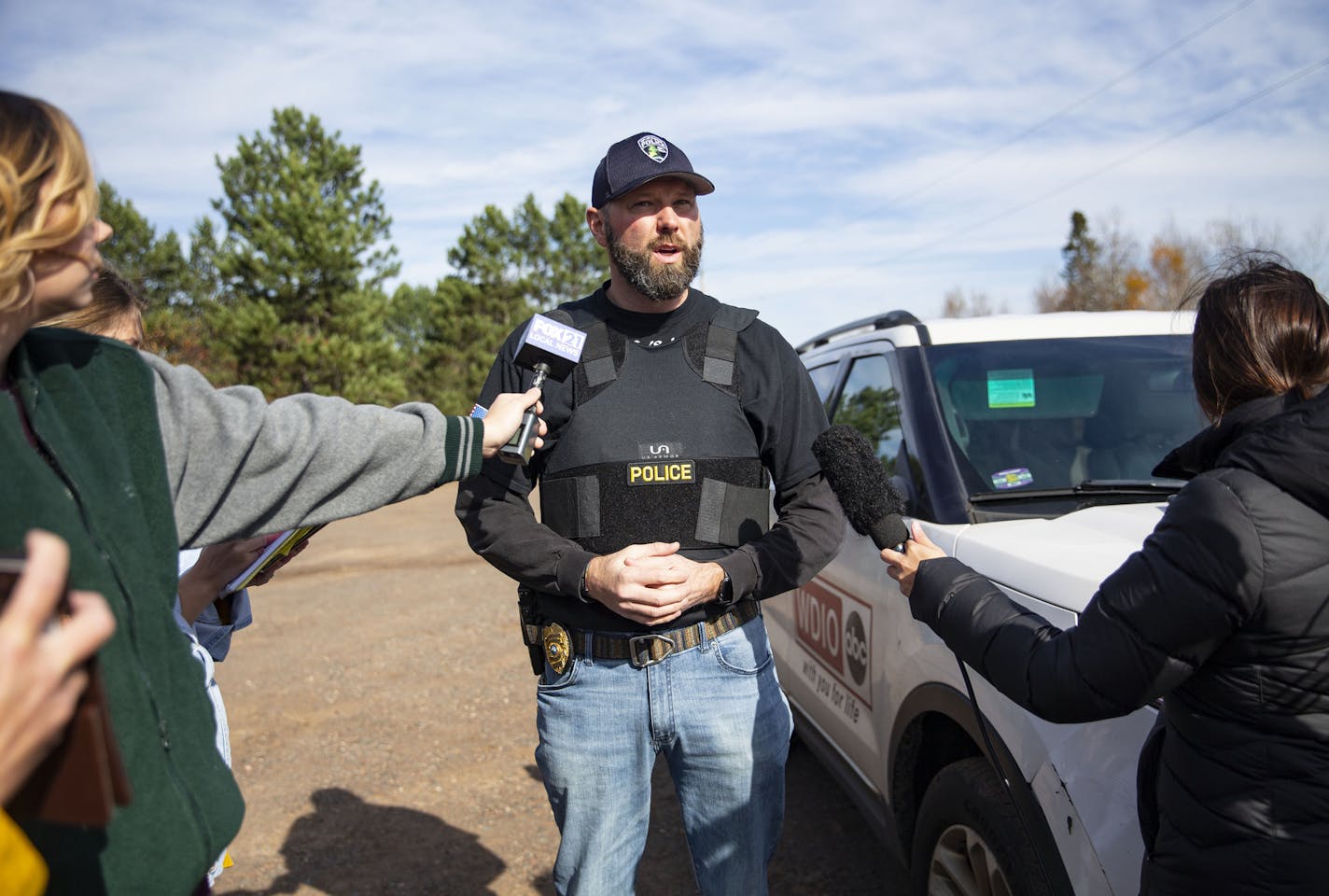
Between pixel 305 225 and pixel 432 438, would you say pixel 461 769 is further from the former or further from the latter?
pixel 305 225

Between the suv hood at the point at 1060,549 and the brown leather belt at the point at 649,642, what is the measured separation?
68 cm

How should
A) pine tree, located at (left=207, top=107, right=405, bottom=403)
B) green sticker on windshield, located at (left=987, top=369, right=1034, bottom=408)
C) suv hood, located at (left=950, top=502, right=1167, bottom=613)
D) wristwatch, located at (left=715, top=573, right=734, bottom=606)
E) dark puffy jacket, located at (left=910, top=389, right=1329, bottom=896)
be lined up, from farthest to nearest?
pine tree, located at (left=207, top=107, right=405, bottom=403) → green sticker on windshield, located at (left=987, top=369, right=1034, bottom=408) → wristwatch, located at (left=715, top=573, right=734, bottom=606) → suv hood, located at (left=950, top=502, right=1167, bottom=613) → dark puffy jacket, located at (left=910, top=389, right=1329, bottom=896)

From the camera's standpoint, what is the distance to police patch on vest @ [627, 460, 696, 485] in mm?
2521

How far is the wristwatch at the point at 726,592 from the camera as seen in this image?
8.02ft

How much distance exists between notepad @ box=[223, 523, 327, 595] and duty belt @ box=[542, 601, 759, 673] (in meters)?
0.66

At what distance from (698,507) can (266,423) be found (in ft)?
4.01

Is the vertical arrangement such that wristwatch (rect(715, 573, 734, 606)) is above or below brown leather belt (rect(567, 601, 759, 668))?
above

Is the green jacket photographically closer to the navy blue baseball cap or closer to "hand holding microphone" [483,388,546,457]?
"hand holding microphone" [483,388,546,457]

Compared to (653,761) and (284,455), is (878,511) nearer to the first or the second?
(653,761)

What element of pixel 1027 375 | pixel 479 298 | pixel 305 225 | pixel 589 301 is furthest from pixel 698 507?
pixel 479 298

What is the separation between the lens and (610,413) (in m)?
→ 2.56

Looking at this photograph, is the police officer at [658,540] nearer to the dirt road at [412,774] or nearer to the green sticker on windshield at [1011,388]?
the green sticker on windshield at [1011,388]

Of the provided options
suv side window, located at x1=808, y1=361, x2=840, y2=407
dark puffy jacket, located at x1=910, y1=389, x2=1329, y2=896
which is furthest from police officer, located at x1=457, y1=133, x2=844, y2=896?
suv side window, located at x1=808, y1=361, x2=840, y2=407

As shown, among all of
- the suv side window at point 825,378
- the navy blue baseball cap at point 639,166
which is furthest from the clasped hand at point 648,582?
the suv side window at point 825,378
